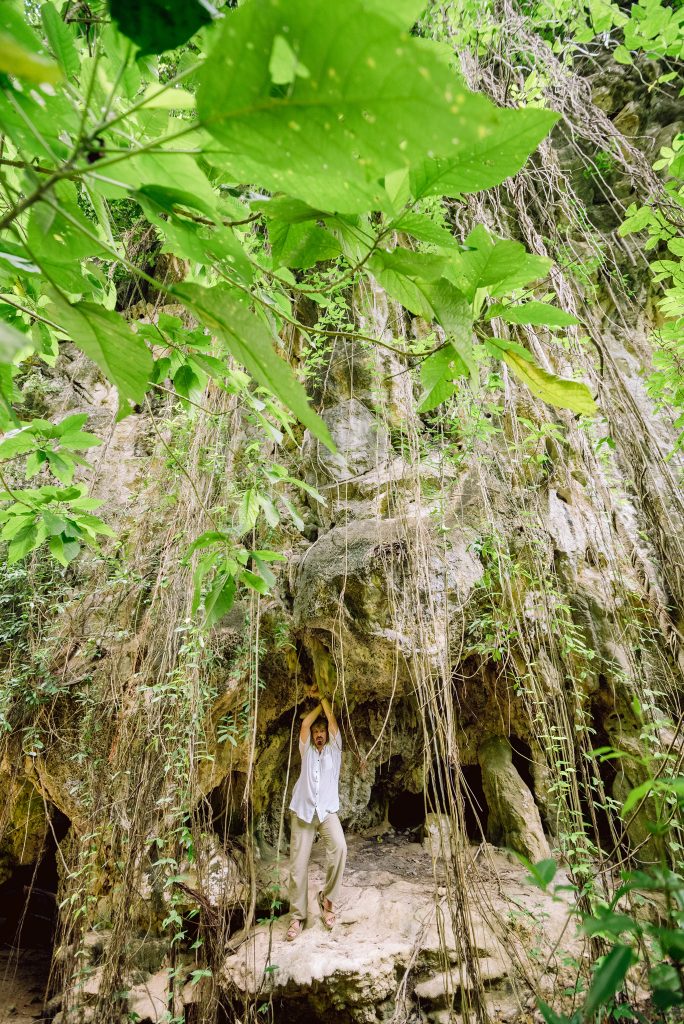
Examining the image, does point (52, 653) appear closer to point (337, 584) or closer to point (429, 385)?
point (337, 584)

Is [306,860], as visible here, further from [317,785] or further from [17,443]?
[17,443]

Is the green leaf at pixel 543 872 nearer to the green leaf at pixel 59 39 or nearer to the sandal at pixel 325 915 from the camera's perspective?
the green leaf at pixel 59 39

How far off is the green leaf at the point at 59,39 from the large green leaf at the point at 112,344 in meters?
0.29

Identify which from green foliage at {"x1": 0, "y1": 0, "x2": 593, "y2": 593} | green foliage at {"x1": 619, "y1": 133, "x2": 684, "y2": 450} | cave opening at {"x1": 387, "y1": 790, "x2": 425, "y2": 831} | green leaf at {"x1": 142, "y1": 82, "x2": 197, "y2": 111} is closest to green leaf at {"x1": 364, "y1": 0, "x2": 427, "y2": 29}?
green foliage at {"x1": 0, "y1": 0, "x2": 593, "y2": 593}

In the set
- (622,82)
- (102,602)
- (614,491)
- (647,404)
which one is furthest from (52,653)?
(622,82)

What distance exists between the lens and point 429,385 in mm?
561

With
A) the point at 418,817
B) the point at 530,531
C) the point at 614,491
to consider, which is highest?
the point at 614,491

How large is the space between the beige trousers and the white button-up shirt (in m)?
0.05

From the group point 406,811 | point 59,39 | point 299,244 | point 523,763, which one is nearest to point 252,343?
point 299,244

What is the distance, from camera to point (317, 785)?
2477 millimetres

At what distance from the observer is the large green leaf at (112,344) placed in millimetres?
377

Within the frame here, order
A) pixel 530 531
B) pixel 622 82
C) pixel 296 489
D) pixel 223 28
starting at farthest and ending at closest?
pixel 622 82, pixel 296 489, pixel 530 531, pixel 223 28

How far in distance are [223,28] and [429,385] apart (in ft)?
1.22

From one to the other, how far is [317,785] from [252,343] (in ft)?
8.73
